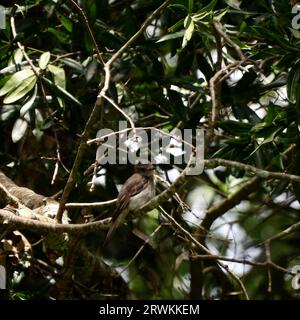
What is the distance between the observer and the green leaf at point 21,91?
17.9ft

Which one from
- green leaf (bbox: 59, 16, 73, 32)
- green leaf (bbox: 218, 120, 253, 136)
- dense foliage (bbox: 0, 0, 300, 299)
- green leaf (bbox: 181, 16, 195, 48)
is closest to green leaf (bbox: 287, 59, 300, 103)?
dense foliage (bbox: 0, 0, 300, 299)

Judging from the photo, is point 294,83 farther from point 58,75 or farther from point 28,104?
point 28,104

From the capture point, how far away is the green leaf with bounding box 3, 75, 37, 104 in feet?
17.9

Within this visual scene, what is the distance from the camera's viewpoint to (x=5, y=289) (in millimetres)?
5660

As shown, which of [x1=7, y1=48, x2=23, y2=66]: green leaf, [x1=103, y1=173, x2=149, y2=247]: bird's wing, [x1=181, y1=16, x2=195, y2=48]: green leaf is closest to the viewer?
[x1=103, y1=173, x2=149, y2=247]: bird's wing

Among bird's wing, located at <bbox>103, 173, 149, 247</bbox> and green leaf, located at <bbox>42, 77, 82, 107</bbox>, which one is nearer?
bird's wing, located at <bbox>103, 173, 149, 247</bbox>

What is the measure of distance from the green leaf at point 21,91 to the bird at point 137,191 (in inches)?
34.4

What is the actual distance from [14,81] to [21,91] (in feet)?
0.26

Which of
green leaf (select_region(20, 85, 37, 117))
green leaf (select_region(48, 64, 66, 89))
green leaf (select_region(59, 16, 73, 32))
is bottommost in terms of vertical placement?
green leaf (select_region(20, 85, 37, 117))

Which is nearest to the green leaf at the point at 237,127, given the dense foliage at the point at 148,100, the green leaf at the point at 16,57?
the dense foliage at the point at 148,100

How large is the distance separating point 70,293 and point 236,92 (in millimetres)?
1976

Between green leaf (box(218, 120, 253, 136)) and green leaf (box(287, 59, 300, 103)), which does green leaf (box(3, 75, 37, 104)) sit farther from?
green leaf (box(287, 59, 300, 103))

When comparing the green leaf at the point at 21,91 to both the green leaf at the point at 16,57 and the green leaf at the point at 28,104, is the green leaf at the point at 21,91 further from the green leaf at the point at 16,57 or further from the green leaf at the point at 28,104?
the green leaf at the point at 16,57

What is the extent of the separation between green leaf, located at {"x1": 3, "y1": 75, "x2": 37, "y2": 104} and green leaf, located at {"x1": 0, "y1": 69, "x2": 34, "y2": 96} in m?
0.02
